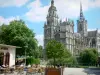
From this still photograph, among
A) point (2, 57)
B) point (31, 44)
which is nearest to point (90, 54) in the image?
point (31, 44)

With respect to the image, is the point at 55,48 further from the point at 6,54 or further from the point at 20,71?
the point at 20,71

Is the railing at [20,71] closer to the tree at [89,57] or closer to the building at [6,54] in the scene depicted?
the building at [6,54]

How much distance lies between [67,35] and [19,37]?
65.7 m

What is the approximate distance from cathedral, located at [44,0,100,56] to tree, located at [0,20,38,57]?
59.7 meters

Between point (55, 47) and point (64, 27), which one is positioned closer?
point (55, 47)

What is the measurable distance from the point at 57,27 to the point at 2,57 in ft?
274

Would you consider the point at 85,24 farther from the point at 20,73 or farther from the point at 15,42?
the point at 20,73

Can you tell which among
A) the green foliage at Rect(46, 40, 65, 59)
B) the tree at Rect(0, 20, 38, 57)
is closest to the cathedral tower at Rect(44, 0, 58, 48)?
the green foliage at Rect(46, 40, 65, 59)

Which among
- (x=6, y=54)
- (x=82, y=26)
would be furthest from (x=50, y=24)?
(x=6, y=54)

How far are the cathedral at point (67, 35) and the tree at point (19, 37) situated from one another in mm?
59717

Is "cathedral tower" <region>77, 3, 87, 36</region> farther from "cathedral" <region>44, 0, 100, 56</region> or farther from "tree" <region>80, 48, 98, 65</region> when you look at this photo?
"tree" <region>80, 48, 98, 65</region>

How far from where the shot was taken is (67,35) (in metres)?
109

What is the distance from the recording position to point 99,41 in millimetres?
126625

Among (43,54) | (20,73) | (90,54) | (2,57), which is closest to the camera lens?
(20,73)
